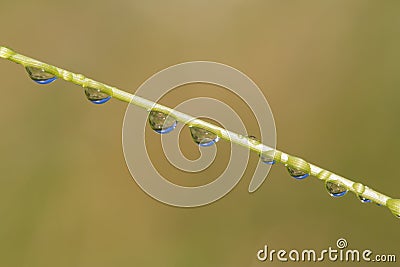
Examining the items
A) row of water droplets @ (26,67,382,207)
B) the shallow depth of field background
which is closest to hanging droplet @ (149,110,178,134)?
row of water droplets @ (26,67,382,207)

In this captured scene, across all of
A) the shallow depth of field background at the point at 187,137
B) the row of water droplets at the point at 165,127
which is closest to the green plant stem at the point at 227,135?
the row of water droplets at the point at 165,127

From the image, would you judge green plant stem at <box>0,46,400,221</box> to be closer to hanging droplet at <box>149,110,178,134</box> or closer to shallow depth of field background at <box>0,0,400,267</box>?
hanging droplet at <box>149,110,178,134</box>

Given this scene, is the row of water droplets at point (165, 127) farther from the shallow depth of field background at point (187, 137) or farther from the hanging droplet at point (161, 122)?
the shallow depth of field background at point (187, 137)

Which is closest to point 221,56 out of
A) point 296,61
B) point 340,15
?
point 296,61

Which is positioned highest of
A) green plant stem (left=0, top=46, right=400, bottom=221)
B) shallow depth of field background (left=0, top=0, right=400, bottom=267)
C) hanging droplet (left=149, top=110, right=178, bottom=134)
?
shallow depth of field background (left=0, top=0, right=400, bottom=267)

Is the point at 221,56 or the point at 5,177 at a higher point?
the point at 221,56

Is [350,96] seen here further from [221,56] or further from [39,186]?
[39,186]
